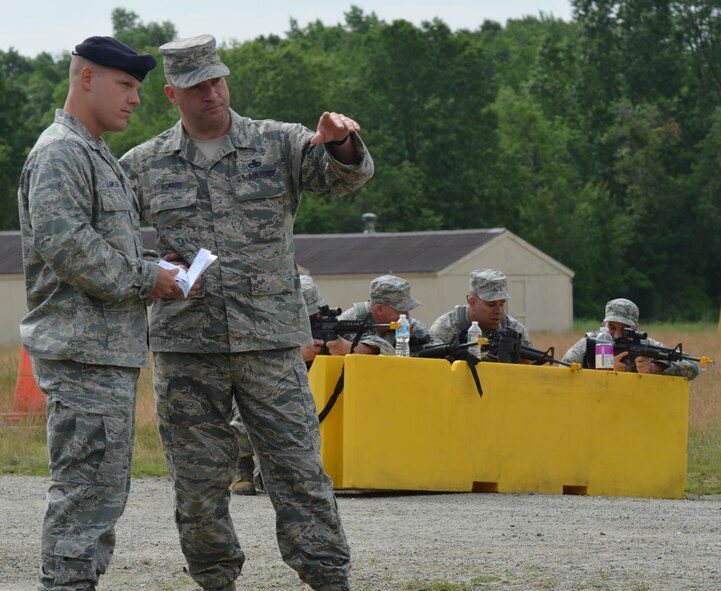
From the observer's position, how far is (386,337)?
11.4 m

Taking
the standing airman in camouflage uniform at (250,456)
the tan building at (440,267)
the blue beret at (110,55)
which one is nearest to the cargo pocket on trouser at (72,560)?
the blue beret at (110,55)

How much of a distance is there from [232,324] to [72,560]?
106 centimetres

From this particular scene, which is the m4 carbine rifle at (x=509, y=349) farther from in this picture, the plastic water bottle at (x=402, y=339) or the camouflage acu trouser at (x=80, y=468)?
the camouflage acu trouser at (x=80, y=468)

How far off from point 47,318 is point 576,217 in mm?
63735

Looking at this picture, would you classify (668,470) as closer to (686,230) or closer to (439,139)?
(686,230)

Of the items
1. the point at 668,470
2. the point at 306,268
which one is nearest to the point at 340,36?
the point at 306,268

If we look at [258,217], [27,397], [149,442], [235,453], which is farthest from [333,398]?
[27,397]

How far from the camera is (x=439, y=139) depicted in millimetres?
74938

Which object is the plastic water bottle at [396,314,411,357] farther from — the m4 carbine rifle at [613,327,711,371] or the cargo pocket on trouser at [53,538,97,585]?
the cargo pocket on trouser at [53,538,97,585]

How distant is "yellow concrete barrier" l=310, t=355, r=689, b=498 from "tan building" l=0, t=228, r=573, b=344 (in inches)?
1155

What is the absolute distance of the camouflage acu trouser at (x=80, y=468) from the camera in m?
5.03

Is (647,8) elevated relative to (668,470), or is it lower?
elevated

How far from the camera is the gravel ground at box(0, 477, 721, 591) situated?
21.0 ft

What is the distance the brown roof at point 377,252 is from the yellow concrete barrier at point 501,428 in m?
31.9
